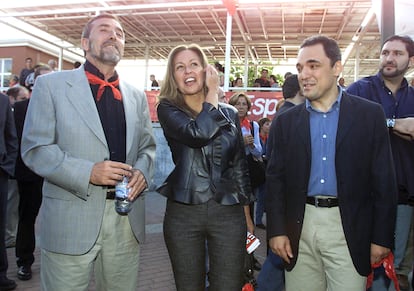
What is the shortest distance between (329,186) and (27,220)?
3643 millimetres

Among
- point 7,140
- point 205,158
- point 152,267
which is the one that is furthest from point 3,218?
point 205,158

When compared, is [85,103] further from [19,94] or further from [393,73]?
[19,94]

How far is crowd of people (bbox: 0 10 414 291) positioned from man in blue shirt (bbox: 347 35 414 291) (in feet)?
2.58

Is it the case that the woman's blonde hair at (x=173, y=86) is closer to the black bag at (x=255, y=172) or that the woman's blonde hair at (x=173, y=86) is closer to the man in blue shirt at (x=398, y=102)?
the black bag at (x=255, y=172)

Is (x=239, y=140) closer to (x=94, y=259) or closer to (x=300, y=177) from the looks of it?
(x=300, y=177)

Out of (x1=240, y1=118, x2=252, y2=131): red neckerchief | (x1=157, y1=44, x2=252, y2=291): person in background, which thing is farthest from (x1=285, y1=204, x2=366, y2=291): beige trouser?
(x1=240, y1=118, x2=252, y2=131): red neckerchief

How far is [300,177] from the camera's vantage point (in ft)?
8.17

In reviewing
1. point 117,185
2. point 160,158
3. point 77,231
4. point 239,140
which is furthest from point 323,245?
point 160,158

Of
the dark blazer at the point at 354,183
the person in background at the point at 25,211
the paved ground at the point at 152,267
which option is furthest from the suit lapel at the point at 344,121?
the person in background at the point at 25,211

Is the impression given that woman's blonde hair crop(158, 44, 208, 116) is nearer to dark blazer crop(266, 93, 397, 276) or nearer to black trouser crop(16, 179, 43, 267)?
dark blazer crop(266, 93, 397, 276)

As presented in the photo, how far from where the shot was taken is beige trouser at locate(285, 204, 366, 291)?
2.39 metres

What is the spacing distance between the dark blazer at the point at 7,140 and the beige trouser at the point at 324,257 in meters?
3.29

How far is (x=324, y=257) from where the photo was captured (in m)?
2.47

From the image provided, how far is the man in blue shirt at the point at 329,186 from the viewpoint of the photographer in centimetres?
238
